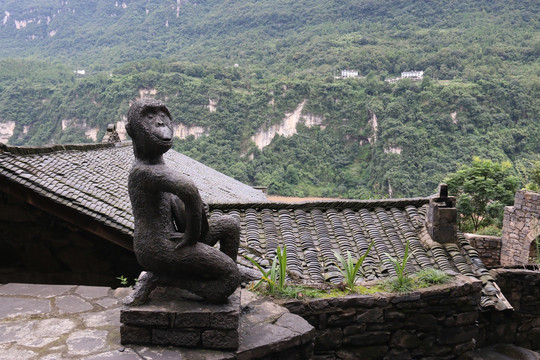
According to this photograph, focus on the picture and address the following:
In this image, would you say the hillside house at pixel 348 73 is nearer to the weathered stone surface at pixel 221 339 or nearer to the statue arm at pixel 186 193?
the statue arm at pixel 186 193

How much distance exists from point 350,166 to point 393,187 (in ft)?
35.0

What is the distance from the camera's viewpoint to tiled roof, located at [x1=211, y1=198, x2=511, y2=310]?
595cm

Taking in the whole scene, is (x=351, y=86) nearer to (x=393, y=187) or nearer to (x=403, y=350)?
(x=393, y=187)

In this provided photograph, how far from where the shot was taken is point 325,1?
319 feet

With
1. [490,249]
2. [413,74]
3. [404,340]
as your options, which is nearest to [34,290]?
[404,340]

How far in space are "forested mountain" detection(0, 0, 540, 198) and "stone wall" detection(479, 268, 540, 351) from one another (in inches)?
1291

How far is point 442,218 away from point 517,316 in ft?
6.15

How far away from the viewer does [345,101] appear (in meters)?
57.2

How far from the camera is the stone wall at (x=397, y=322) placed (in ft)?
14.2

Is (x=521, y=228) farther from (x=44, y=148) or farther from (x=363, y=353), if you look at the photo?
(x=44, y=148)

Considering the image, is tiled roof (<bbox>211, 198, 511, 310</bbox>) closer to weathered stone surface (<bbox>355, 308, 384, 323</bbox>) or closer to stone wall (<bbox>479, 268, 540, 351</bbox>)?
stone wall (<bbox>479, 268, 540, 351</bbox>)

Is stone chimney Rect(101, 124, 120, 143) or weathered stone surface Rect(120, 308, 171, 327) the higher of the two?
stone chimney Rect(101, 124, 120, 143)

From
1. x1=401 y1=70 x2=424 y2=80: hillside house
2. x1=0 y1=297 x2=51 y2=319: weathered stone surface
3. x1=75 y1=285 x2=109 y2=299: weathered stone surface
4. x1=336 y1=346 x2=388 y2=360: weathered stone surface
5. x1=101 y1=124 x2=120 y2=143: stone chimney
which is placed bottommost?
x1=336 y1=346 x2=388 y2=360: weathered stone surface

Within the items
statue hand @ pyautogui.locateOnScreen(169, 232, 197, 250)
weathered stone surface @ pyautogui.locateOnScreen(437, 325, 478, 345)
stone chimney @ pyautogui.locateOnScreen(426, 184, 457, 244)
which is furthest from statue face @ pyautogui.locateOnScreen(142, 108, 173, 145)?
stone chimney @ pyautogui.locateOnScreen(426, 184, 457, 244)
